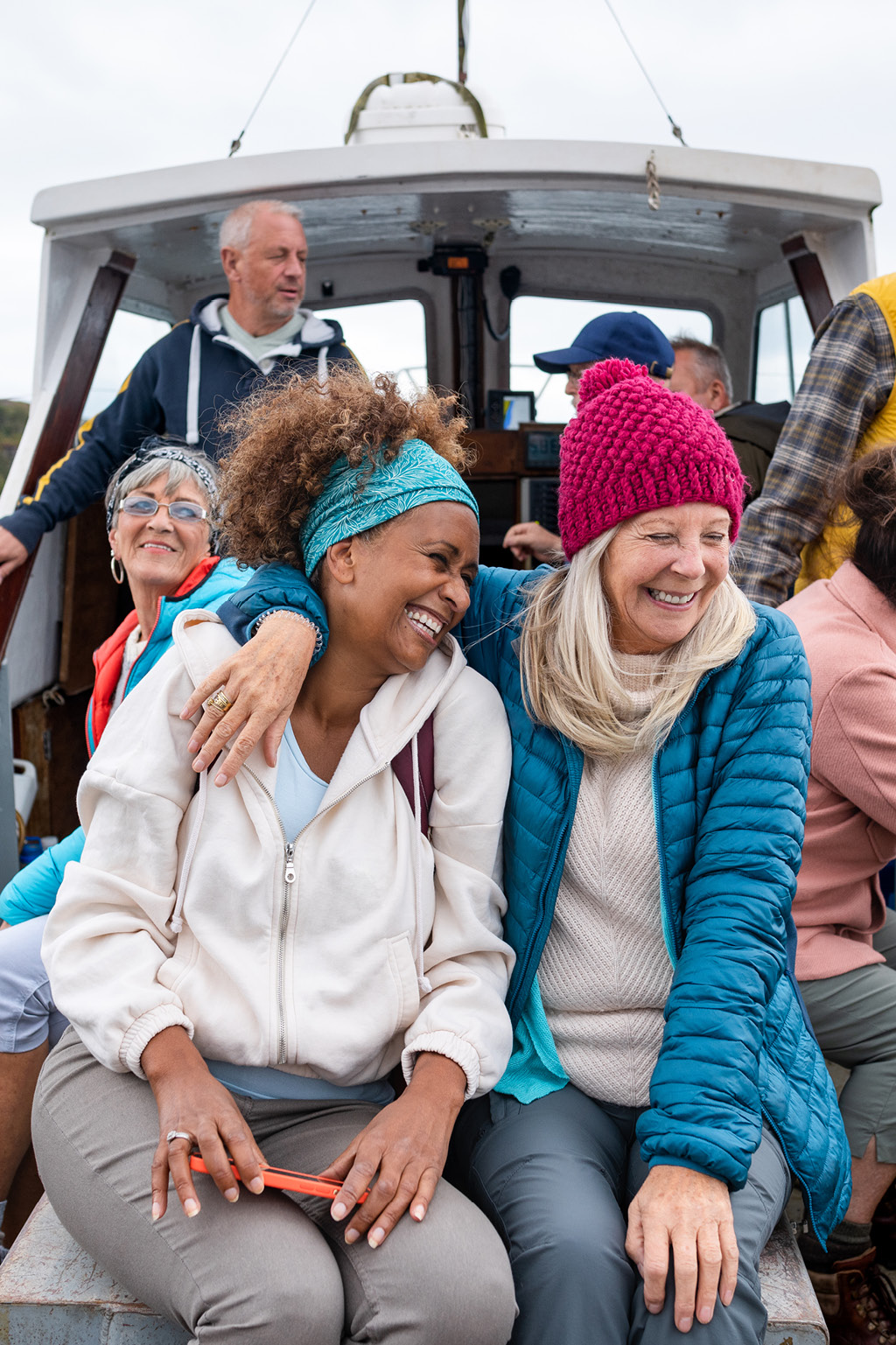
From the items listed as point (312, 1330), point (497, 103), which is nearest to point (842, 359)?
point (312, 1330)

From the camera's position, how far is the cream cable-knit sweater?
1.82m

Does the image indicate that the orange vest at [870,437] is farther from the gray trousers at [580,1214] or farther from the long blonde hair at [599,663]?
the gray trousers at [580,1214]

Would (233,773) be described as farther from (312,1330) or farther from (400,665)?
(312,1330)

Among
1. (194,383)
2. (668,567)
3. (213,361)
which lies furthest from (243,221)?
(668,567)

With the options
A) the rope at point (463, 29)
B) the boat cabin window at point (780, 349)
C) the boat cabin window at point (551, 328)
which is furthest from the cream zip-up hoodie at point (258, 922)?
the rope at point (463, 29)

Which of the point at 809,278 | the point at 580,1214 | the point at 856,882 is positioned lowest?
the point at 580,1214

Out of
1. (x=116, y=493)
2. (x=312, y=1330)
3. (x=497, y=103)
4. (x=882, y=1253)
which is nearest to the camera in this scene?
(x=312, y=1330)

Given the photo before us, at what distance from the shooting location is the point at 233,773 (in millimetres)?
1680

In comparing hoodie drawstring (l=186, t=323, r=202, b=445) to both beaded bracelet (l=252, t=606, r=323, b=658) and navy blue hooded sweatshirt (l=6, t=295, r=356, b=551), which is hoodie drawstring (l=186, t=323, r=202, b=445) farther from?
beaded bracelet (l=252, t=606, r=323, b=658)

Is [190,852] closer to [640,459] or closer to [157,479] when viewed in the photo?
[640,459]

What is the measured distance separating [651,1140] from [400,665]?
0.81 meters

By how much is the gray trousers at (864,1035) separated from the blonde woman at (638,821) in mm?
321

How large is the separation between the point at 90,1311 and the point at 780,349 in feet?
15.8

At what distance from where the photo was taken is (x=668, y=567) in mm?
1812
